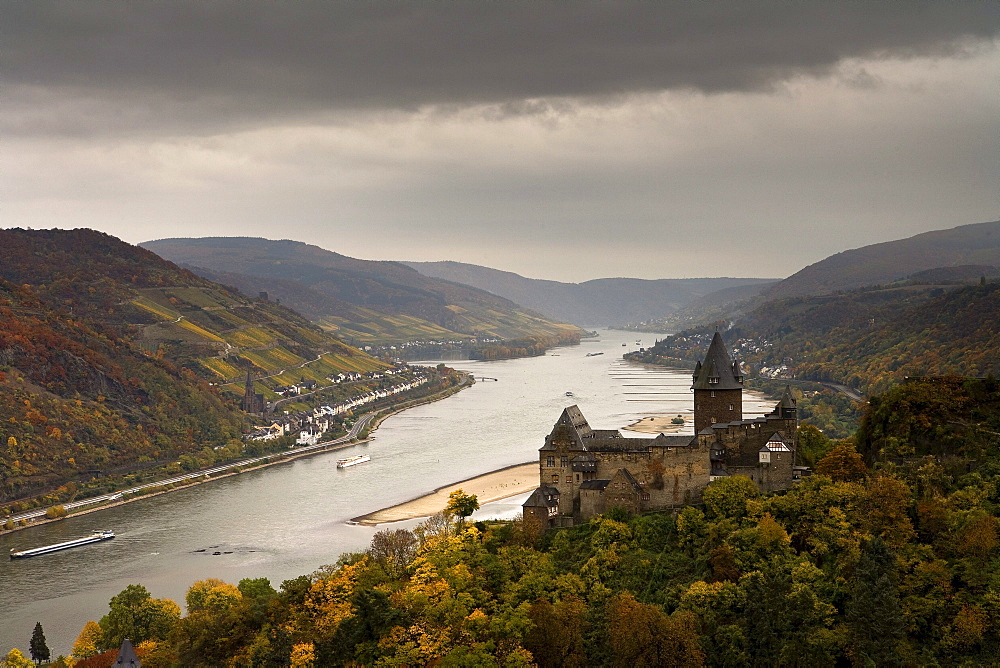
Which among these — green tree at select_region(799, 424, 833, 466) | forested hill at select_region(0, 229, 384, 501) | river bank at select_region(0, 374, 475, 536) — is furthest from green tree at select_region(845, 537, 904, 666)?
forested hill at select_region(0, 229, 384, 501)

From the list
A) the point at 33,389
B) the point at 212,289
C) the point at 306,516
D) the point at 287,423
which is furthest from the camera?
the point at 212,289

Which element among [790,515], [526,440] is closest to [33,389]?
[526,440]

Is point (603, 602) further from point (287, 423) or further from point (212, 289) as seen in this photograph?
point (212, 289)

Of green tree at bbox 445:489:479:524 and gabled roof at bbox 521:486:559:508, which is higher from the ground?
gabled roof at bbox 521:486:559:508

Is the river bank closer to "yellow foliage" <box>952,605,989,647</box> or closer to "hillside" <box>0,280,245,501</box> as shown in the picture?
"hillside" <box>0,280,245,501</box>

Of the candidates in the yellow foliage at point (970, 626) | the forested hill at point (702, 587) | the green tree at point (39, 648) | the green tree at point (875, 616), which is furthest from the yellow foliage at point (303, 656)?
the yellow foliage at point (970, 626)

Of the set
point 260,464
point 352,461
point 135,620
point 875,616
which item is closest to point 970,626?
point 875,616
